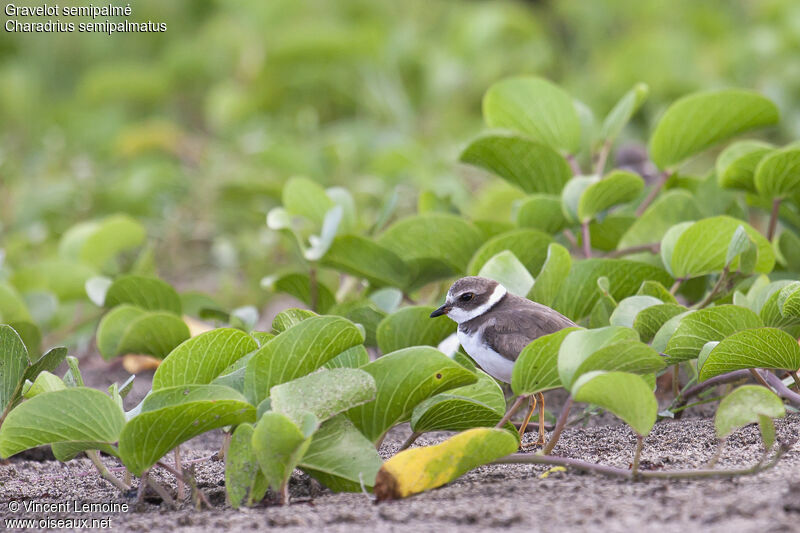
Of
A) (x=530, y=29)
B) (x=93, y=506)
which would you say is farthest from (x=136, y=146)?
(x=93, y=506)

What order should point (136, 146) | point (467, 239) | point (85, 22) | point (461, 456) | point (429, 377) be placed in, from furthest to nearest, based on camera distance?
1. point (85, 22)
2. point (136, 146)
3. point (467, 239)
4. point (429, 377)
5. point (461, 456)

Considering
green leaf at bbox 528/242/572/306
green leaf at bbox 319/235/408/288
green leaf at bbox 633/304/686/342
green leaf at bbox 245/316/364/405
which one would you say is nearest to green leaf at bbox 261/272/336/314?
green leaf at bbox 319/235/408/288

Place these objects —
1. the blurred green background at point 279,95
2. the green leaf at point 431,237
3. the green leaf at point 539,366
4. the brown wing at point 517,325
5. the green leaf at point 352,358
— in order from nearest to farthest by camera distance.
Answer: the green leaf at point 539,366 → the green leaf at point 352,358 → the brown wing at point 517,325 → the green leaf at point 431,237 → the blurred green background at point 279,95

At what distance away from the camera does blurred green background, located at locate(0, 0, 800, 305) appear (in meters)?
5.51

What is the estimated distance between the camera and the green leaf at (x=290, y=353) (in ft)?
7.38

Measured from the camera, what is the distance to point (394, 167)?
228 inches

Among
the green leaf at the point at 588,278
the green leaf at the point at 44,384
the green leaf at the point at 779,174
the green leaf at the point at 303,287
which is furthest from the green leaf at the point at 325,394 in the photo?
the green leaf at the point at 779,174

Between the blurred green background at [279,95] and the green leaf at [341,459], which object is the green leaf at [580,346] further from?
the blurred green background at [279,95]

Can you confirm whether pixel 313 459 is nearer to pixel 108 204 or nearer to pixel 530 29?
pixel 108 204

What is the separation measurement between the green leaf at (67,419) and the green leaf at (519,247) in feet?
4.57

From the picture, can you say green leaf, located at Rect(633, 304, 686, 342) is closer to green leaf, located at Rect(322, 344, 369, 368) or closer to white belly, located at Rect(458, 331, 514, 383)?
white belly, located at Rect(458, 331, 514, 383)

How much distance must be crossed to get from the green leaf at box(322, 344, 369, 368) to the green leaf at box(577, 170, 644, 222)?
0.99 m

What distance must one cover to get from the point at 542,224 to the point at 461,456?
1.43 meters

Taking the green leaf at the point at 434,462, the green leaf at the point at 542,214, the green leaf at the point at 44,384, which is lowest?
the green leaf at the point at 434,462
